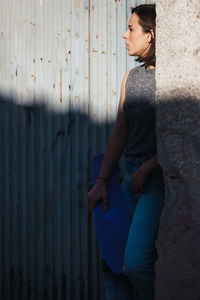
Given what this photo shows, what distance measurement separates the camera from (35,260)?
12.1 feet

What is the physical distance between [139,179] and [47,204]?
1565mm

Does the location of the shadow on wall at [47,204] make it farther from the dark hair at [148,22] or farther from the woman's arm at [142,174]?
the woman's arm at [142,174]

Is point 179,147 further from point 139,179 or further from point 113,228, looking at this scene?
point 113,228

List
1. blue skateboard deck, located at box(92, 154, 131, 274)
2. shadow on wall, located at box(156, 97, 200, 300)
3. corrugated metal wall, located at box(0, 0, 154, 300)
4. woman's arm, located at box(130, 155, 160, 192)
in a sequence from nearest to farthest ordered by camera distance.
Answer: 1. shadow on wall, located at box(156, 97, 200, 300)
2. woman's arm, located at box(130, 155, 160, 192)
3. blue skateboard deck, located at box(92, 154, 131, 274)
4. corrugated metal wall, located at box(0, 0, 154, 300)

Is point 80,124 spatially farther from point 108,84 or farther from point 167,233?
point 167,233

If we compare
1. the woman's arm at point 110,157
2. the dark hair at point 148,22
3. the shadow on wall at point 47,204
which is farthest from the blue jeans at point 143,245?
the shadow on wall at point 47,204

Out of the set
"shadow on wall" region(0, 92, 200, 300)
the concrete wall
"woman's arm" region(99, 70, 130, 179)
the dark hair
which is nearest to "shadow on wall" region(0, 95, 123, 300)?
"shadow on wall" region(0, 92, 200, 300)

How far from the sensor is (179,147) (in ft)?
5.90

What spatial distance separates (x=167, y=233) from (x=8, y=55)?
2.51 m

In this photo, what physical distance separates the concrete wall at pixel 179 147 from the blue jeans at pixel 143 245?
0.23 metres

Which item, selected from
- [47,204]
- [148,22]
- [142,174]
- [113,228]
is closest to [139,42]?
[148,22]

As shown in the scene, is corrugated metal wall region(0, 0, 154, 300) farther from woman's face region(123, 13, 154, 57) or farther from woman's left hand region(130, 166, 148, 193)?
woman's left hand region(130, 166, 148, 193)

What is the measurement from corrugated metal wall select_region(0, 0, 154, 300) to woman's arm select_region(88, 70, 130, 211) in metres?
0.94

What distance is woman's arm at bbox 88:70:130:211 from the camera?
247 centimetres
